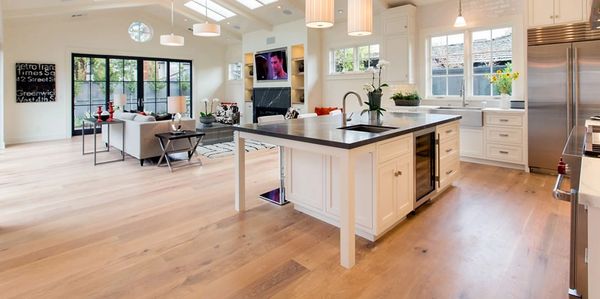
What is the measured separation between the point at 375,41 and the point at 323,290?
21.2ft

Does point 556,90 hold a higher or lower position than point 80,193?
higher

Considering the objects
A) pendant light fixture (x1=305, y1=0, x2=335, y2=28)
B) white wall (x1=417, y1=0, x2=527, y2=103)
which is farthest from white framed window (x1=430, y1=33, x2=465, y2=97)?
pendant light fixture (x1=305, y1=0, x2=335, y2=28)

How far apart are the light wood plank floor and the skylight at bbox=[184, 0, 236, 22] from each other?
20.1 feet

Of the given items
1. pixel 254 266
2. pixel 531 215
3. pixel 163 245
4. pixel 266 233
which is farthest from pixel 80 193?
pixel 531 215

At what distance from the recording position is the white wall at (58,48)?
26.0ft

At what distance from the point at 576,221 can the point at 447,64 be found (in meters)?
5.18

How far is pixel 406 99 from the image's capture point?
20.0ft

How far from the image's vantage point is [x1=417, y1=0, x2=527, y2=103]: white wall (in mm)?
5395

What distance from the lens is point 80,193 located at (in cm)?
407

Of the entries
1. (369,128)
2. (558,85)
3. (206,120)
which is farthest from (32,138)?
(558,85)

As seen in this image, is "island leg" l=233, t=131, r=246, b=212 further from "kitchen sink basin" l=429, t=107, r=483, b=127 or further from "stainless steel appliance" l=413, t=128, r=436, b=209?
"kitchen sink basin" l=429, t=107, r=483, b=127

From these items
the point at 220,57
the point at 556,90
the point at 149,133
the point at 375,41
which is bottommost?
the point at 149,133

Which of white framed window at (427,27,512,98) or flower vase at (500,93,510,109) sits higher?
white framed window at (427,27,512,98)

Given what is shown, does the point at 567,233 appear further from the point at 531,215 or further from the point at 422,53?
the point at 422,53
